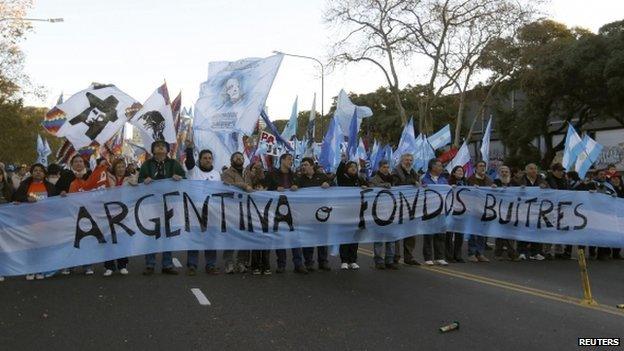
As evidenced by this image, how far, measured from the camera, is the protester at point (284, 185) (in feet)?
33.6

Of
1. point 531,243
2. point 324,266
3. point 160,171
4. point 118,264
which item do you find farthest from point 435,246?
point 118,264

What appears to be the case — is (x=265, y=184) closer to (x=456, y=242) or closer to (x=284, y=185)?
(x=284, y=185)

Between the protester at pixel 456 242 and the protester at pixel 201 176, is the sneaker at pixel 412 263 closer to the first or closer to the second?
the protester at pixel 456 242

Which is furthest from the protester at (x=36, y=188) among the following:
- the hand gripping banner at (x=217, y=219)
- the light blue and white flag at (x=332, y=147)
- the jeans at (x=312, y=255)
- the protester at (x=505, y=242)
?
the protester at (x=505, y=242)

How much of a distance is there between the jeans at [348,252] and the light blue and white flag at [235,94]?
2.55 metres

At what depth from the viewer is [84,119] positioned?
12516mm

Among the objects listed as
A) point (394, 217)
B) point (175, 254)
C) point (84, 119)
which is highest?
point (84, 119)

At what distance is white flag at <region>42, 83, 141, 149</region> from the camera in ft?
40.7

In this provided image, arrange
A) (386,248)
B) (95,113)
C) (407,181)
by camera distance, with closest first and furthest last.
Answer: (386,248) → (407,181) → (95,113)

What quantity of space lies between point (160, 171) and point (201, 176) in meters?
0.98

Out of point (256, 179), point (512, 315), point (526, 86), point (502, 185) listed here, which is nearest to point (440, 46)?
point (526, 86)

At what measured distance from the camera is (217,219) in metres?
9.91

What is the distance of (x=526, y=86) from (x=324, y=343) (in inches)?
1367

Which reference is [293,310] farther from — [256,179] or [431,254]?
[431,254]
